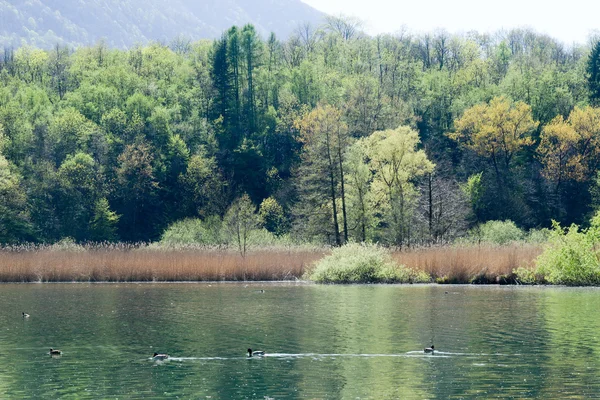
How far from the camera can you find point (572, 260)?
166 ft

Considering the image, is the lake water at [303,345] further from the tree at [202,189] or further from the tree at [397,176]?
the tree at [202,189]

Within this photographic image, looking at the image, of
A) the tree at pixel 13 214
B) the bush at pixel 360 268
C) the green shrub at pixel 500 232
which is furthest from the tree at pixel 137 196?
the bush at pixel 360 268

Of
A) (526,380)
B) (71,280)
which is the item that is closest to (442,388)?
(526,380)

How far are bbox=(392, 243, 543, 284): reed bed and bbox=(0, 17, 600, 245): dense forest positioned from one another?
722 inches

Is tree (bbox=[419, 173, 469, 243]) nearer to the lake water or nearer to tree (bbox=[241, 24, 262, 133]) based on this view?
the lake water

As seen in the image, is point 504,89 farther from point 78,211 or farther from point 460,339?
point 460,339

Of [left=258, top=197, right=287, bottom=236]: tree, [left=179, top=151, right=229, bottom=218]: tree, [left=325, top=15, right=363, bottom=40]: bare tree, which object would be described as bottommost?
[left=258, top=197, right=287, bottom=236]: tree

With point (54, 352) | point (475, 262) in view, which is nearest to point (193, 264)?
point (475, 262)

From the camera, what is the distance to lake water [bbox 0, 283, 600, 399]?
21.6 metres

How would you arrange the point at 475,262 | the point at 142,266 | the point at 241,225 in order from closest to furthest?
the point at 475,262 → the point at 142,266 → the point at 241,225

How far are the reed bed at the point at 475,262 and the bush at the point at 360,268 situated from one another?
878 mm

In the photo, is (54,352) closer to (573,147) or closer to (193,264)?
(193,264)

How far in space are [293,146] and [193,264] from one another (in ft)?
179

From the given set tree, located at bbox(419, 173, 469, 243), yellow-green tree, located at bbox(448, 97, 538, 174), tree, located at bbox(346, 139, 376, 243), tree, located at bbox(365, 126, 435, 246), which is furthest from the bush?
yellow-green tree, located at bbox(448, 97, 538, 174)
